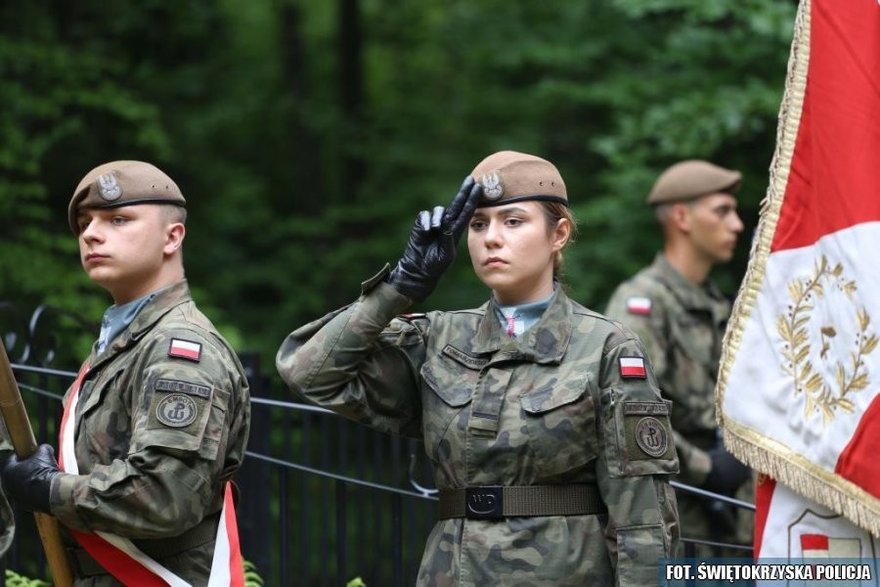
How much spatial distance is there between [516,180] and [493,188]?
73 millimetres

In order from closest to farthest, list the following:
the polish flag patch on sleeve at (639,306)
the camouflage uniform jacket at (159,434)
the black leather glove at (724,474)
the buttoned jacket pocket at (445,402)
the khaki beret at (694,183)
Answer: the camouflage uniform jacket at (159,434)
the buttoned jacket pocket at (445,402)
the black leather glove at (724,474)
the polish flag patch on sleeve at (639,306)
the khaki beret at (694,183)

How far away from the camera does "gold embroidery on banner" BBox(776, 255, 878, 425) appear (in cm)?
397

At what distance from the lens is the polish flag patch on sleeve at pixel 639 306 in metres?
6.32

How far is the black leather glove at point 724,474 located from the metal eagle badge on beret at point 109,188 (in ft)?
10.8

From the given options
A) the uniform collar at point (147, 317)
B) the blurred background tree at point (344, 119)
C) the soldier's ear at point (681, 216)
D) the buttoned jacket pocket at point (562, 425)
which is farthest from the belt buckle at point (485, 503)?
the blurred background tree at point (344, 119)

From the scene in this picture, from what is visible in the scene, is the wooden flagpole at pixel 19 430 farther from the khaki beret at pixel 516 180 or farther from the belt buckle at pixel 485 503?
the khaki beret at pixel 516 180

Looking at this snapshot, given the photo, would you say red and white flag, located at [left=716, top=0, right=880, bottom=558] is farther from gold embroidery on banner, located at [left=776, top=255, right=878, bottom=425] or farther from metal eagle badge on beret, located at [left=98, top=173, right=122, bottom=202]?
metal eagle badge on beret, located at [left=98, top=173, right=122, bottom=202]

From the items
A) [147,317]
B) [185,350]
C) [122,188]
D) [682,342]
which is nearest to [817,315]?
[185,350]

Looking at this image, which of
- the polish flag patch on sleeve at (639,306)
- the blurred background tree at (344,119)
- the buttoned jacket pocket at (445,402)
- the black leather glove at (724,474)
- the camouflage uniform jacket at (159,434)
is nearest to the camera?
the camouflage uniform jacket at (159,434)

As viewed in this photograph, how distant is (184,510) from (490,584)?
856 millimetres

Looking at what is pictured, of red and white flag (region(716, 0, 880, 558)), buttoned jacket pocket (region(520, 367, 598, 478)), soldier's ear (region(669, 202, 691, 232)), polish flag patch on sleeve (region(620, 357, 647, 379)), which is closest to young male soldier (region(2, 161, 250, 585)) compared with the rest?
buttoned jacket pocket (region(520, 367, 598, 478))

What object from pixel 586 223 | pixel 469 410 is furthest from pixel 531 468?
pixel 586 223

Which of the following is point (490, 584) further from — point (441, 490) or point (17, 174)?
point (17, 174)

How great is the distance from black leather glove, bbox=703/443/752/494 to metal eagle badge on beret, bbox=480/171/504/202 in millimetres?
2770
